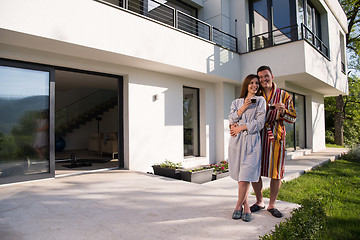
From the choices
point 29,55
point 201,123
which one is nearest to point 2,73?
point 29,55

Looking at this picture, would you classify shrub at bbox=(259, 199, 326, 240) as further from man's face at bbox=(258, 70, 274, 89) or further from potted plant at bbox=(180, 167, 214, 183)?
potted plant at bbox=(180, 167, 214, 183)

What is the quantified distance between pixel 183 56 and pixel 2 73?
3.78 m

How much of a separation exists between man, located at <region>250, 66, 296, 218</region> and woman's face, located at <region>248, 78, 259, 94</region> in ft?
0.66

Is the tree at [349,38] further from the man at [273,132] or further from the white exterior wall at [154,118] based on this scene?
the man at [273,132]

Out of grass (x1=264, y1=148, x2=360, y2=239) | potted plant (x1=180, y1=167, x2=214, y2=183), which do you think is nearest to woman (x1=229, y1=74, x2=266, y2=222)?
grass (x1=264, y1=148, x2=360, y2=239)

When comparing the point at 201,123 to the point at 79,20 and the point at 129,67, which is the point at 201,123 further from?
the point at 79,20

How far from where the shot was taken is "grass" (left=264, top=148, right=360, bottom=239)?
2660 mm

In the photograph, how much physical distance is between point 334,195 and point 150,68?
4.69 m

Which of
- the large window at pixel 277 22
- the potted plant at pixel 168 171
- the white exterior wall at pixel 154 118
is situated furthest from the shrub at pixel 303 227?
the large window at pixel 277 22

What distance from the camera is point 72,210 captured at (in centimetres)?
292

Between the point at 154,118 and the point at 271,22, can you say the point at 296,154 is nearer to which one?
the point at 271,22

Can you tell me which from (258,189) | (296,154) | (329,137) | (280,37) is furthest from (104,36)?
(329,137)

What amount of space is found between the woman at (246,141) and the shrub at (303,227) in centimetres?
42

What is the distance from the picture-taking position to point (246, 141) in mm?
2496
